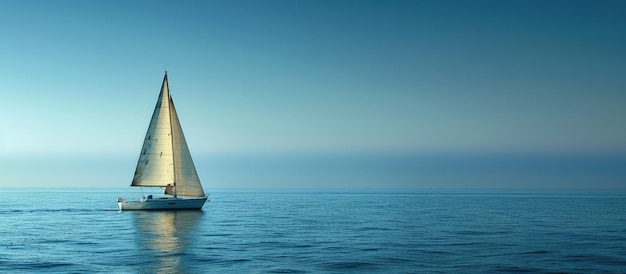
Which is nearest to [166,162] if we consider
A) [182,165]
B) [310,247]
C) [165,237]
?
[182,165]

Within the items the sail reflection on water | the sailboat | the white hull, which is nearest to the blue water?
the sail reflection on water

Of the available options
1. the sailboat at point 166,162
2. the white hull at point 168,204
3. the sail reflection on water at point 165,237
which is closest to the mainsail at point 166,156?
the sailboat at point 166,162

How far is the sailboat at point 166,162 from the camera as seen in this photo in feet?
299

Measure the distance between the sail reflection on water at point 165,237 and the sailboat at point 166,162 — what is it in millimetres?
2276

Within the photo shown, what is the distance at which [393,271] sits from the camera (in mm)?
38250

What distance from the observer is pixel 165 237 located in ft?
195

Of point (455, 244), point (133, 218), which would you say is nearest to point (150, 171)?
point (133, 218)

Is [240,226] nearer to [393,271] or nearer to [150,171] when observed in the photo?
[150,171]

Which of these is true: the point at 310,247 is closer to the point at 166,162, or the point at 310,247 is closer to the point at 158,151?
the point at 166,162

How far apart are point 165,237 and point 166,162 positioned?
112ft

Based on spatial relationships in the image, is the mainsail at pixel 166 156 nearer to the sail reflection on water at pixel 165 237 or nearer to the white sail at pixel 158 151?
the white sail at pixel 158 151

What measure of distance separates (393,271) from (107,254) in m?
22.0

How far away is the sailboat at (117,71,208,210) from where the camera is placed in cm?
9125

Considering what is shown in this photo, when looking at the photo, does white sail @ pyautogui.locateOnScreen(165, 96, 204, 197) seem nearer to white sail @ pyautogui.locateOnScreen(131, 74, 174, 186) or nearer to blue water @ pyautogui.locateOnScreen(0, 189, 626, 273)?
white sail @ pyautogui.locateOnScreen(131, 74, 174, 186)
